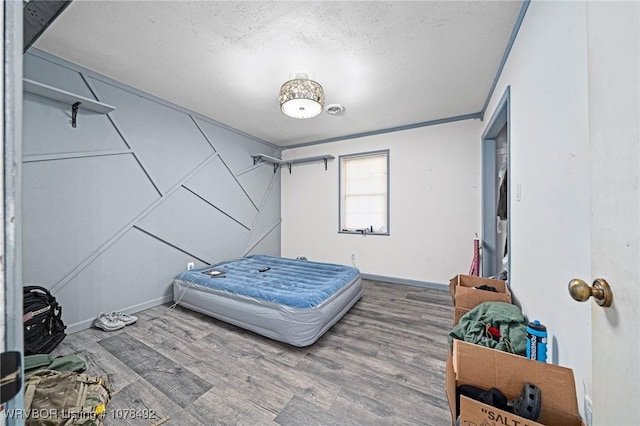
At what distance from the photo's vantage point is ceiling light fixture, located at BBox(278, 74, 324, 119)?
2070mm

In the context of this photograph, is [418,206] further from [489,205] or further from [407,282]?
[407,282]

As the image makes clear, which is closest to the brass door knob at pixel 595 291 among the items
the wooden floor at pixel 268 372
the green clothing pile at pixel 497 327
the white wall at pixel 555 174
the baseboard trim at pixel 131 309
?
the white wall at pixel 555 174

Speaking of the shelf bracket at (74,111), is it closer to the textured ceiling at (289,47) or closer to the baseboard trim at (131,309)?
the textured ceiling at (289,47)

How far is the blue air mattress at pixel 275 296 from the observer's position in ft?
6.56

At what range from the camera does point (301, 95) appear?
81.3 inches

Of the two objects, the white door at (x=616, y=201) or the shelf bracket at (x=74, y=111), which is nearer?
the white door at (x=616, y=201)

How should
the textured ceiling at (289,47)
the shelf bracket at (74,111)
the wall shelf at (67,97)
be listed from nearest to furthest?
the textured ceiling at (289,47) < the wall shelf at (67,97) < the shelf bracket at (74,111)

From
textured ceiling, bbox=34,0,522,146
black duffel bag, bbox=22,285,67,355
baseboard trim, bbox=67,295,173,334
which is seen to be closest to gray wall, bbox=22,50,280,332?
baseboard trim, bbox=67,295,173,334

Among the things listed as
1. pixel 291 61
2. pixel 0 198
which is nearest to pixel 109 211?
pixel 291 61

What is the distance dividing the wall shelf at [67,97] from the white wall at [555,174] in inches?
132

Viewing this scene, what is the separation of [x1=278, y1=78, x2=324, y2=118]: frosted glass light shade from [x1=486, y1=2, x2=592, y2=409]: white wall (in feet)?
5.02

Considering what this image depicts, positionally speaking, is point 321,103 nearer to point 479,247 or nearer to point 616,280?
point 616,280

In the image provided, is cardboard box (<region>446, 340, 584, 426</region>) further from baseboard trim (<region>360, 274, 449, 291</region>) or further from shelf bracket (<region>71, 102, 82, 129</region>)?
shelf bracket (<region>71, 102, 82, 129</region>)

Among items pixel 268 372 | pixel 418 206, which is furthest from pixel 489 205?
pixel 268 372
